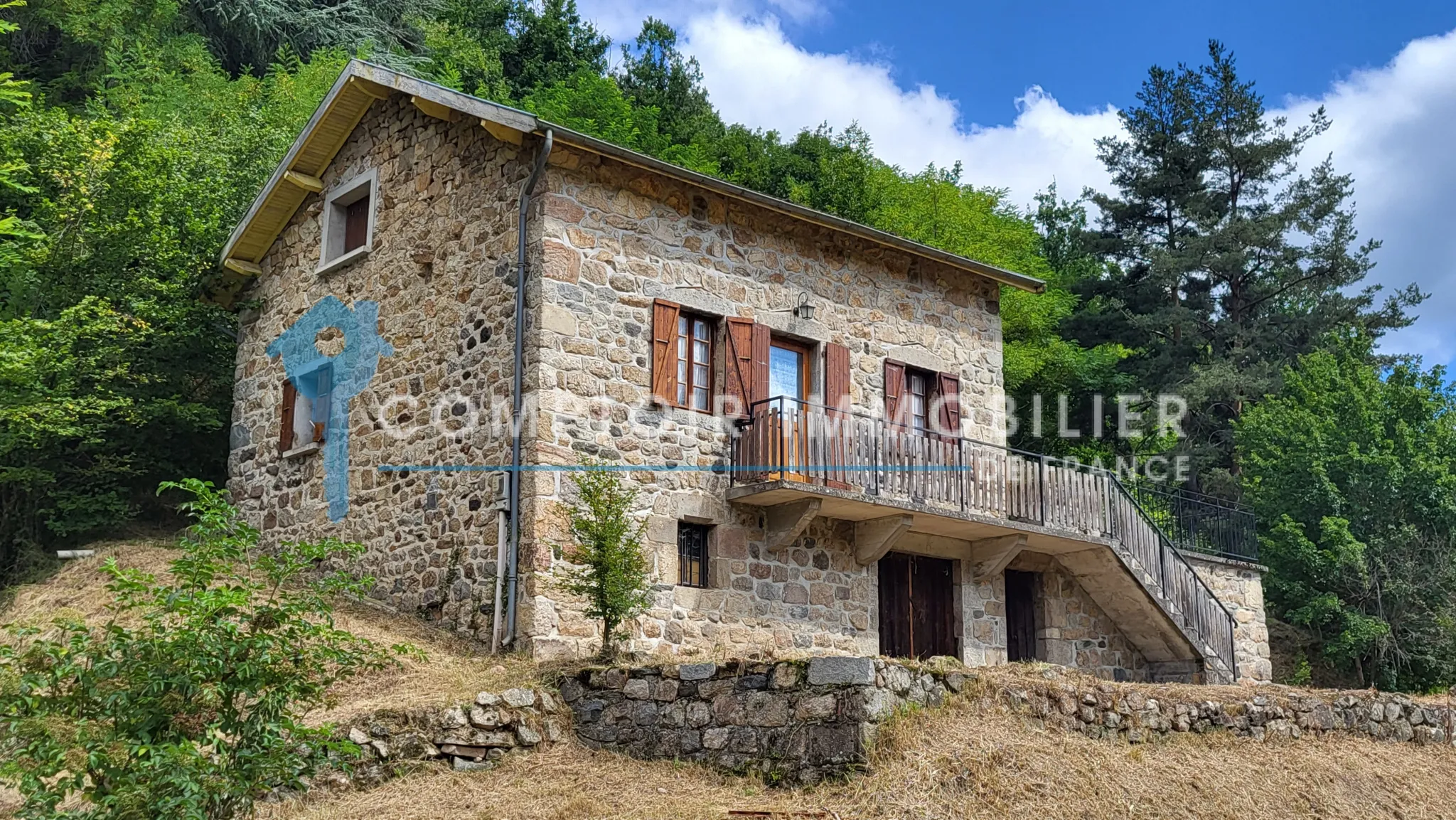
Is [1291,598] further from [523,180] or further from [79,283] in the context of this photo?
[79,283]

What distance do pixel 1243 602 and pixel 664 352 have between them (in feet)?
33.4

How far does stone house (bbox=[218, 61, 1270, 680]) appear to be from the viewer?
41.4 feet

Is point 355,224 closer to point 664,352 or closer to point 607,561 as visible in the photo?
point 664,352

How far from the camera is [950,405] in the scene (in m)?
15.8

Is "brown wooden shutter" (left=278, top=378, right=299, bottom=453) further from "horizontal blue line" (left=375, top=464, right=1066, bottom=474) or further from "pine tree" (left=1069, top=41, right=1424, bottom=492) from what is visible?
"pine tree" (left=1069, top=41, right=1424, bottom=492)

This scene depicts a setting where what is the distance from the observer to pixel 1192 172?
2956 cm

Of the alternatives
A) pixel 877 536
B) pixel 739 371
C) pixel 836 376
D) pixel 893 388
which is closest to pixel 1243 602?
pixel 893 388

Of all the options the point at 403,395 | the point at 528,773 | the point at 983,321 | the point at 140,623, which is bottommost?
the point at 528,773

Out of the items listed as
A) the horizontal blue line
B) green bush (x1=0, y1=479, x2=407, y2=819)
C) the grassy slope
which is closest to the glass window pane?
the horizontal blue line

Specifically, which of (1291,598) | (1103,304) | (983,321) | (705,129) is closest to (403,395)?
(983,321)

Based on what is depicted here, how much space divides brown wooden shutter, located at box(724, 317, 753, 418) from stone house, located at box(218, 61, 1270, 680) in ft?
0.09

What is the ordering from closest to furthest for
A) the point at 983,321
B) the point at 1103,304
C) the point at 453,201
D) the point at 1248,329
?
the point at 453,201 → the point at 983,321 → the point at 1248,329 → the point at 1103,304

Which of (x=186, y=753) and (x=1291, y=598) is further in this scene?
(x=1291, y=598)

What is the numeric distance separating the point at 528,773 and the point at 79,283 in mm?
11025
